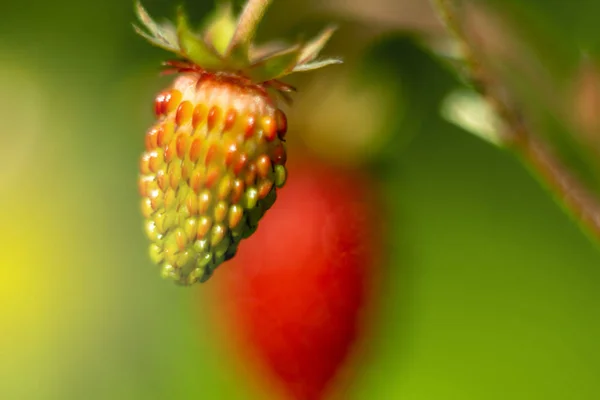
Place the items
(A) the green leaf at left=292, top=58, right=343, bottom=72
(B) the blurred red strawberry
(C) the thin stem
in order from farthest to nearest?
(B) the blurred red strawberry
(C) the thin stem
(A) the green leaf at left=292, top=58, right=343, bottom=72

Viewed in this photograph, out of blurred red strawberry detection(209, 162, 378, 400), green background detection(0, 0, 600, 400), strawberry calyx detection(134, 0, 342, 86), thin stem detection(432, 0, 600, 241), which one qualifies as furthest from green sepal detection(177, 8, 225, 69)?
green background detection(0, 0, 600, 400)

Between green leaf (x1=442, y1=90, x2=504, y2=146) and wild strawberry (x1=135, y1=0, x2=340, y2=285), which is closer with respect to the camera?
wild strawberry (x1=135, y1=0, x2=340, y2=285)

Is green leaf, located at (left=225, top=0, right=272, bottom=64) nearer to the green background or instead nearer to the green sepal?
the green sepal

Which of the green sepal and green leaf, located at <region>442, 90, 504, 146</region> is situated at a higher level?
green leaf, located at <region>442, 90, 504, 146</region>

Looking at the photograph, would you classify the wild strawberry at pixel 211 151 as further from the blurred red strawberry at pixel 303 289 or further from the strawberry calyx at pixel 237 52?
the blurred red strawberry at pixel 303 289

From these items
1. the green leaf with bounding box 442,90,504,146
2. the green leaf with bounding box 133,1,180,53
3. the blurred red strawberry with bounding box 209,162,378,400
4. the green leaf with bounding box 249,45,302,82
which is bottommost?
the blurred red strawberry with bounding box 209,162,378,400

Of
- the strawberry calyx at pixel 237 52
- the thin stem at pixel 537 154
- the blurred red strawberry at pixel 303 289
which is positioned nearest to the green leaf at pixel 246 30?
the strawberry calyx at pixel 237 52

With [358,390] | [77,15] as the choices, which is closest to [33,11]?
[77,15]

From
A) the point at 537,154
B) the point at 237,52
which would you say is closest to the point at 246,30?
the point at 237,52
